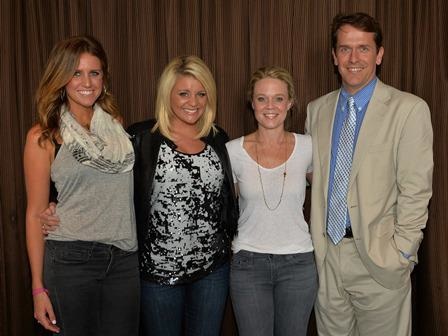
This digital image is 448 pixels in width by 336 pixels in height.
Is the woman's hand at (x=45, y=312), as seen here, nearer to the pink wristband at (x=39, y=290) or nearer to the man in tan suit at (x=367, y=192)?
the pink wristband at (x=39, y=290)

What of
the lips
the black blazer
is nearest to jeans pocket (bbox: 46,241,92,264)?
the black blazer

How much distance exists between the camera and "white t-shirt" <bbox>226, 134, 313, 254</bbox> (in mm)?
2088

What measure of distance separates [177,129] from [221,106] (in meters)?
0.53

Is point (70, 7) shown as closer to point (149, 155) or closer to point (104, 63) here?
point (104, 63)

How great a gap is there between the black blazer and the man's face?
0.60 meters

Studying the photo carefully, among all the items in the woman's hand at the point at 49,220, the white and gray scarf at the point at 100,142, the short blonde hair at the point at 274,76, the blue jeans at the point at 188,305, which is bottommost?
the blue jeans at the point at 188,305

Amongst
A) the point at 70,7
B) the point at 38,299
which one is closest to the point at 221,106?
the point at 70,7

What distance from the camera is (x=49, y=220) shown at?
6.15 feet

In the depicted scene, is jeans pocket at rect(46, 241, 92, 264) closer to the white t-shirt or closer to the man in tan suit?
the white t-shirt

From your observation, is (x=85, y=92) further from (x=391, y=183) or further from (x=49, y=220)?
(x=391, y=183)

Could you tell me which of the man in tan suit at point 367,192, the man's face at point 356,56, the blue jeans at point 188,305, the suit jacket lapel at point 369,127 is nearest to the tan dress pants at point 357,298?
the man in tan suit at point 367,192

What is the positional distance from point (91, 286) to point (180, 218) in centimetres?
42

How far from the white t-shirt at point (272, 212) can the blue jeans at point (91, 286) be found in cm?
48

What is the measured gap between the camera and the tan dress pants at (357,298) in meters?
2.12
